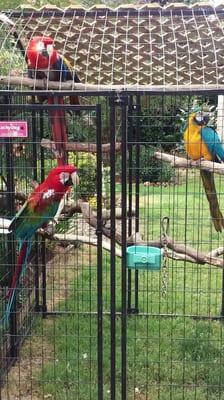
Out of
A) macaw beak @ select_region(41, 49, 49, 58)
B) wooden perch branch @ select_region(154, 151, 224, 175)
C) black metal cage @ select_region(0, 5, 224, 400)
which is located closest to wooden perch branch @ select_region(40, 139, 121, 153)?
black metal cage @ select_region(0, 5, 224, 400)

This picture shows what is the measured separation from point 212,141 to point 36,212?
121 cm

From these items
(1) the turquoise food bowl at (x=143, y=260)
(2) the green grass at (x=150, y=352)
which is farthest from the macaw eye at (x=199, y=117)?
(1) the turquoise food bowl at (x=143, y=260)

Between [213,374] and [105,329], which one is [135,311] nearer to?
[105,329]

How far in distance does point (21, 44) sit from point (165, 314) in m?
2.25

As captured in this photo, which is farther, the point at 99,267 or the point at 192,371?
the point at 192,371

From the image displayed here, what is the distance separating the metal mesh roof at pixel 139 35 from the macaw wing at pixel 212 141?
0.96 ft

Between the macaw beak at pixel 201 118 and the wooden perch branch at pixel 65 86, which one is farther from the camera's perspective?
the macaw beak at pixel 201 118

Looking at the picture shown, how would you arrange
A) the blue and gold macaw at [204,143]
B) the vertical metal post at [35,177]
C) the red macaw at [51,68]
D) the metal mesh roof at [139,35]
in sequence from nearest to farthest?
the red macaw at [51,68], the blue and gold macaw at [204,143], the metal mesh roof at [139,35], the vertical metal post at [35,177]

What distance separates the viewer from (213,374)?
3.38 metres

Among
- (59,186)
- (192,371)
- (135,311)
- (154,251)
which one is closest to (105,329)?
(135,311)

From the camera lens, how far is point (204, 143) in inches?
135

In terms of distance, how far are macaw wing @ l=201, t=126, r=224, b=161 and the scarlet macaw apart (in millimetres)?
984

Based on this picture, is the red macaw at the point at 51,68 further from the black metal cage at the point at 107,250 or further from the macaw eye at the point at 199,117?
the macaw eye at the point at 199,117

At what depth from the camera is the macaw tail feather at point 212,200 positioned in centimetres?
321
